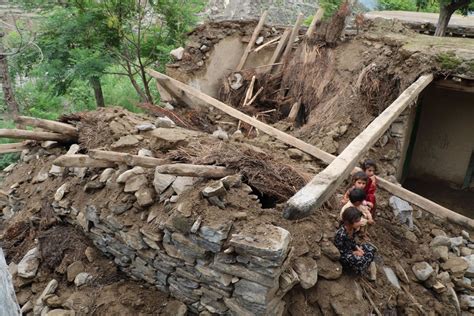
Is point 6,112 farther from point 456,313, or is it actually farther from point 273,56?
point 456,313

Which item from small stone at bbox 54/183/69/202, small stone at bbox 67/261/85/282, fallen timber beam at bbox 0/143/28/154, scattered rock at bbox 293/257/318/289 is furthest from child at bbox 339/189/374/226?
fallen timber beam at bbox 0/143/28/154

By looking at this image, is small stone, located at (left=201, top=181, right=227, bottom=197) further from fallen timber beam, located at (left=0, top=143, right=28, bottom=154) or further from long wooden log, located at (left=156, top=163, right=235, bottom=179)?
fallen timber beam, located at (left=0, top=143, right=28, bottom=154)

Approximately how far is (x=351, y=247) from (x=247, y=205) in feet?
3.74

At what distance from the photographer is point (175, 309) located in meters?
3.92

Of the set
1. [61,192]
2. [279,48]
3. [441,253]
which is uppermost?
[279,48]

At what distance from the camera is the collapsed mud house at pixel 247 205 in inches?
138

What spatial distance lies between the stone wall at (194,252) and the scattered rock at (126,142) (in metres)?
0.34

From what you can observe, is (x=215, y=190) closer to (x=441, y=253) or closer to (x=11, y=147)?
(x=441, y=253)

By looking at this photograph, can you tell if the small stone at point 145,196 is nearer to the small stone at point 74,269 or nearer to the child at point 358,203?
the small stone at point 74,269

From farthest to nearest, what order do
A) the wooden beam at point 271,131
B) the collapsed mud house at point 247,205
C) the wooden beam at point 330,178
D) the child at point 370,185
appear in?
the wooden beam at point 271,131, the child at point 370,185, the collapsed mud house at point 247,205, the wooden beam at point 330,178

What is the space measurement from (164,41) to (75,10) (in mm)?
2091

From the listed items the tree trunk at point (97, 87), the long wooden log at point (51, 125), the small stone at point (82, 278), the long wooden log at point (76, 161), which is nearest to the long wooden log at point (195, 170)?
the long wooden log at point (76, 161)

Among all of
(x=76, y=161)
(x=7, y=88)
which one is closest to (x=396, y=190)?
(x=76, y=161)

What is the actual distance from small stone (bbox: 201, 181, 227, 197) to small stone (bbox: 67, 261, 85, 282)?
6.79 ft
